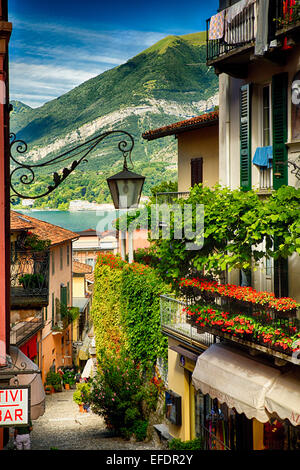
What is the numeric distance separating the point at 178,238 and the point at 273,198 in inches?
101

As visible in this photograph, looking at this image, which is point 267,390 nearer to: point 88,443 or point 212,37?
point 212,37

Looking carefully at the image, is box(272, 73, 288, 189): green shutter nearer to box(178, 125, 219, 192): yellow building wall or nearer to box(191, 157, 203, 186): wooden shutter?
box(178, 125, 219, 192): yellow building wall

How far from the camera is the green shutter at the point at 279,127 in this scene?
43.3ft

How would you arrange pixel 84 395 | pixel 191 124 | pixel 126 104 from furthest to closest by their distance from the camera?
pixel 126 104 → pixel 84 395 → pixel 191 124

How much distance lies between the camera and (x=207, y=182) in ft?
71.6

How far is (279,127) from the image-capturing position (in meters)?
13.4

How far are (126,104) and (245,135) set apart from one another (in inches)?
2785

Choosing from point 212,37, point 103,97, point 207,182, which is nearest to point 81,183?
point 103,97

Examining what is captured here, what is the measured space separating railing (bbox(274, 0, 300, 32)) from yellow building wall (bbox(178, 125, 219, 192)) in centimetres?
829

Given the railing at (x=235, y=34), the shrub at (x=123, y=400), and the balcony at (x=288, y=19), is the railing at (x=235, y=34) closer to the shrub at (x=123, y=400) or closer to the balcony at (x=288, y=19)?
the balcony at (x=288, y=19)

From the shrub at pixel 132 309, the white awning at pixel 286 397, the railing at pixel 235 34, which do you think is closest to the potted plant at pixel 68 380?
the shrub at pixel 132 309

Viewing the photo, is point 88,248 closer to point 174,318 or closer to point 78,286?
point 78,286

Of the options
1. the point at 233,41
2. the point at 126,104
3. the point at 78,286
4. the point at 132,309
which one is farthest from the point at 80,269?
the point at 233,41

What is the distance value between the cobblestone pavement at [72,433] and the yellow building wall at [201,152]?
30.1ft
